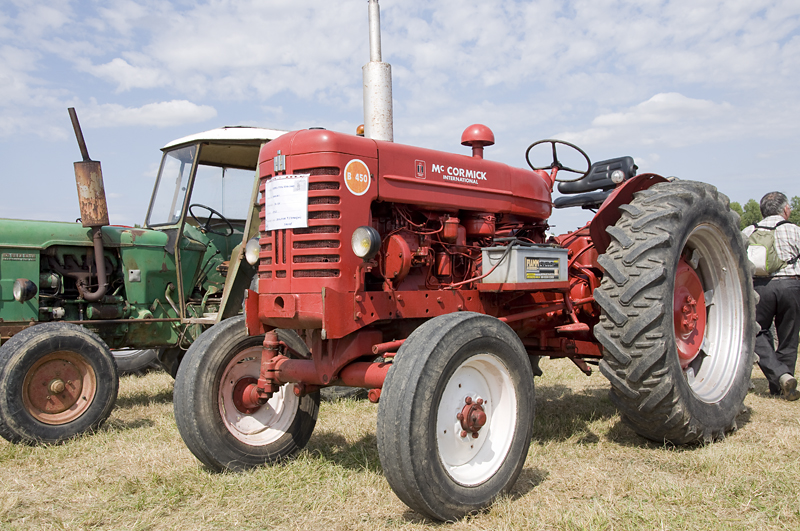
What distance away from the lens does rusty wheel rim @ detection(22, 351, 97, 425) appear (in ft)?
15.6

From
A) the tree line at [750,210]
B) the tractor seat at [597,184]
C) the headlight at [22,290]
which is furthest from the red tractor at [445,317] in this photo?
the tree line at [750,210]

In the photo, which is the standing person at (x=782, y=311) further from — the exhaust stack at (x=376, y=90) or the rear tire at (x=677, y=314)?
the exhaust stack at (x=376, y=90)

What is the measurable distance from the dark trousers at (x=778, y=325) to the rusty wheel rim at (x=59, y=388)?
554cm

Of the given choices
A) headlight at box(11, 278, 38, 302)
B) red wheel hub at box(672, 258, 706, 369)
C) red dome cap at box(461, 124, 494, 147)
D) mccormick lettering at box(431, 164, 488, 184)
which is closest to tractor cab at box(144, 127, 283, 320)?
headlight at box(11, 278, 38, 302)

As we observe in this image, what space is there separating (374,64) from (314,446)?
15.6ft

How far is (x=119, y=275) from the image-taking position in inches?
244

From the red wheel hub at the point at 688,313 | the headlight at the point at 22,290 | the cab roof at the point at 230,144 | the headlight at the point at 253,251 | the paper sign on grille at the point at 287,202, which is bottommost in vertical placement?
the red wheel hub at the point at 688,313

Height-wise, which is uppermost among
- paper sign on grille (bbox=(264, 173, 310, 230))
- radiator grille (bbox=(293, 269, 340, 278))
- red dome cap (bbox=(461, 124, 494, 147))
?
red dome cap (bbox=(461, 124, 494, 147))

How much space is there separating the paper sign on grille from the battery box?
44.7 inches

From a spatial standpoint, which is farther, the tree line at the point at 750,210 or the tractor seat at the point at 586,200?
the tree line at the point at 750,210

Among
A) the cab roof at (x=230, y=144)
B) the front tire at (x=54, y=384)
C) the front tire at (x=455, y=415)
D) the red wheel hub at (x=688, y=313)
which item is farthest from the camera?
the cab roof at (x=230, y=144)

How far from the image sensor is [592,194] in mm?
5609

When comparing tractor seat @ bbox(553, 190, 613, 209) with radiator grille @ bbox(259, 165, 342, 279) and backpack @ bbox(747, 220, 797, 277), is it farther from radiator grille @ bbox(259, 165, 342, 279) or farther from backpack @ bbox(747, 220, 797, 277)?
radiator grille @ bbox(259, 165, 342, 279)

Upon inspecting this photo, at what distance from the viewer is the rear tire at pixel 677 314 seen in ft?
12.2
